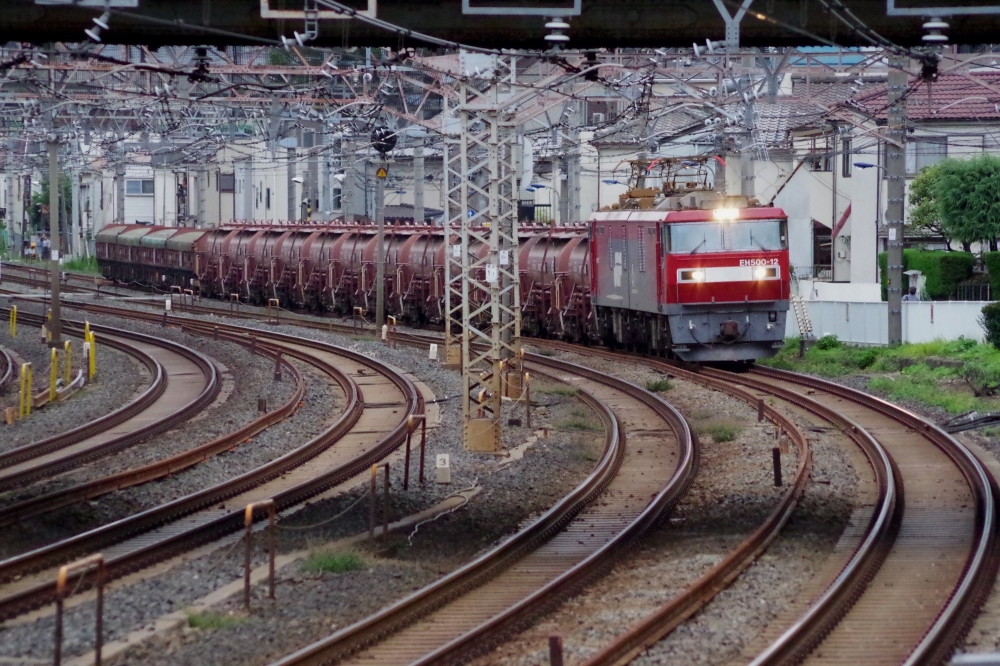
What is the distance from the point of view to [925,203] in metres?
42.6

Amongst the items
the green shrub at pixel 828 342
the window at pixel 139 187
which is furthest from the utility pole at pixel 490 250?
the window at pixel 139 187

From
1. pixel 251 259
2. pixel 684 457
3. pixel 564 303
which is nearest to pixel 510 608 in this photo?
pixel 684 457

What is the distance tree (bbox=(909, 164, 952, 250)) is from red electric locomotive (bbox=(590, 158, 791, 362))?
17.2 meters

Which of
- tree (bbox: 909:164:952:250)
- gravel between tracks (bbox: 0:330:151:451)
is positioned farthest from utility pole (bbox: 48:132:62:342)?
tree (bbox: 909:164:952:250)

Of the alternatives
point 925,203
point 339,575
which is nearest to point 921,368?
point 925,203

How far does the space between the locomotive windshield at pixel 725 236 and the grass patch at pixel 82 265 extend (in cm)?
5049

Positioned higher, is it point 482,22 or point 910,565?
point 482,22

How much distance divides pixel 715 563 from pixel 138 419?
12283 mm

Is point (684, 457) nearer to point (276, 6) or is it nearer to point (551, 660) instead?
point (276, 6)

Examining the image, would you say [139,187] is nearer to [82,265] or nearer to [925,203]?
[82,265]

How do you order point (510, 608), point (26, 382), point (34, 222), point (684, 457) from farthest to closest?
point (34, 222), point (26, 382), point (684, 457), point (510, 608)

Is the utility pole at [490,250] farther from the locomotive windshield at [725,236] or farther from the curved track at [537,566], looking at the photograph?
the locomotive windshield at [725,236]

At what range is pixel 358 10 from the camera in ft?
41.7

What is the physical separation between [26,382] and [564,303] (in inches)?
517
